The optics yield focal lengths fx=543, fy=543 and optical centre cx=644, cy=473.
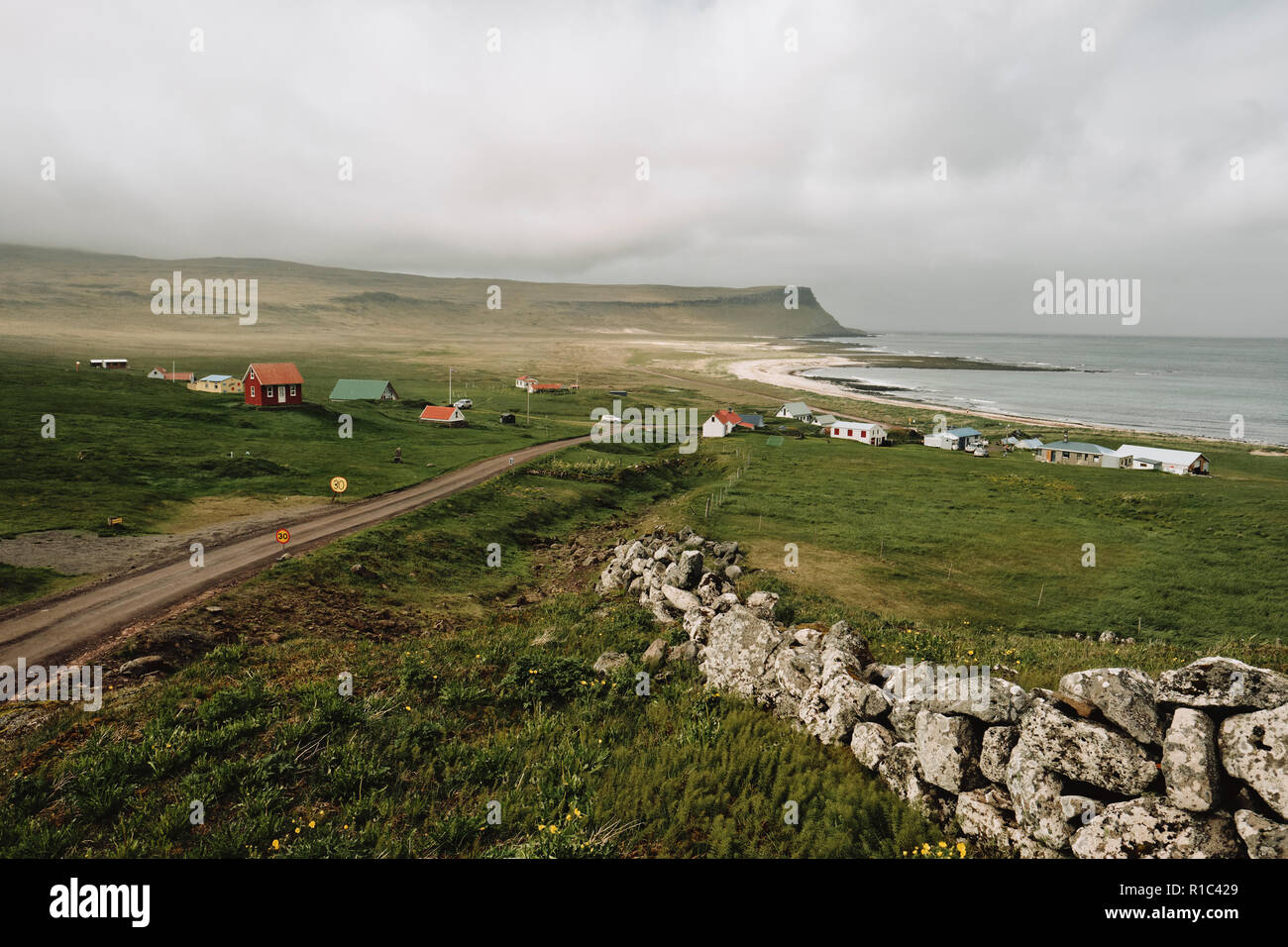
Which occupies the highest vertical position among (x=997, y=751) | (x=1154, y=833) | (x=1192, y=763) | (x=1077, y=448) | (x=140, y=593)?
(x=1077, y=448)

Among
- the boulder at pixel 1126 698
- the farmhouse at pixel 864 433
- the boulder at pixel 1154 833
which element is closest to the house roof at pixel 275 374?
the boulder at pixel 1126 698

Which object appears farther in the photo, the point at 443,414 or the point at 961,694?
the point at 443,414

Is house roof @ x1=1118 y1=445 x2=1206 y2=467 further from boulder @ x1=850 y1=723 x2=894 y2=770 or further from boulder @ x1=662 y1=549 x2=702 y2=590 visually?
boulder @ x1=850 y1=723 x2=894 y2=770

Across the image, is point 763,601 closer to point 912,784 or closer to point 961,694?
point 961,694

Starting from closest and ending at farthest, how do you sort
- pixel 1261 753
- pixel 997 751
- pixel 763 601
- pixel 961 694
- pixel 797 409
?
pixel 1261 753 < pixel 997 751 < pixel 961 694 < pixel 763 601 < pixel 797 409

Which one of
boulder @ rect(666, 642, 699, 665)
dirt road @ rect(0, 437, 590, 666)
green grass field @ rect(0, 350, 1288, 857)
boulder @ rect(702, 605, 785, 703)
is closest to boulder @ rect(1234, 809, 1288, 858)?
green grass field @ rect(0, 350, 1288, 857)

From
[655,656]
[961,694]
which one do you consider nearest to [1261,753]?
[961,694]

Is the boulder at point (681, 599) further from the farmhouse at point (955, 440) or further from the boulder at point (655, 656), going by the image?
the farmhouse at point (955, 440)

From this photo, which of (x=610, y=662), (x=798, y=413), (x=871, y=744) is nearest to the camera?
(x=871, y=744)
